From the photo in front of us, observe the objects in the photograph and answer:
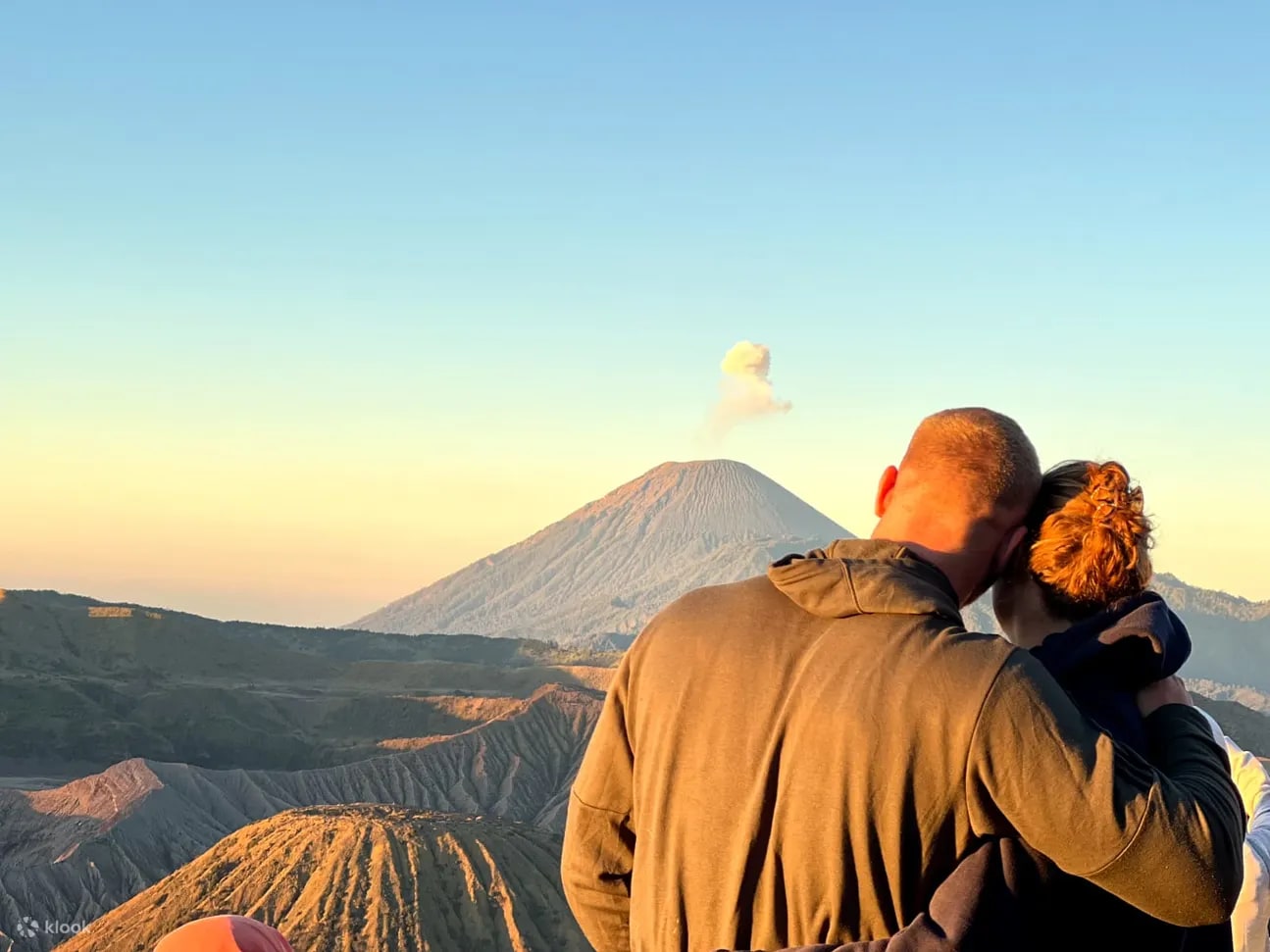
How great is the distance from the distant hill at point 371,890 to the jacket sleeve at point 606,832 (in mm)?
18688

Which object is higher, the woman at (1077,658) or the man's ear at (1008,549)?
the man's ear at (1008,549)

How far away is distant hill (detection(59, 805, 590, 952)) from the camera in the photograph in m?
20.5

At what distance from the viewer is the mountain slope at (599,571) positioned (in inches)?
6073

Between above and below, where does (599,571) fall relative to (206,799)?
below

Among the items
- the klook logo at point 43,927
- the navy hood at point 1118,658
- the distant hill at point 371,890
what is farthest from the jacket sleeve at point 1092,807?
the klook logo at point 43,927

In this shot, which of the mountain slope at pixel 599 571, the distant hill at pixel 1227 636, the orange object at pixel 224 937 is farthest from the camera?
the mountain slope at pixel 599 571

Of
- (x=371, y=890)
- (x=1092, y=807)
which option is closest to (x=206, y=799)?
(x=371, y=890)

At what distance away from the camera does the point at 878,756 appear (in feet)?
6.79

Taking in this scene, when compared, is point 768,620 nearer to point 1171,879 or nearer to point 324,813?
point 1171,879

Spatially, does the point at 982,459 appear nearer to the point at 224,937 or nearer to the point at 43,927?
the point at 224,937

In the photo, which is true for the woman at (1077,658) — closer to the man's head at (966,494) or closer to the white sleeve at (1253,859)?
the man's head at (966,494)

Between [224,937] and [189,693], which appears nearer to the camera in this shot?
[224,937]

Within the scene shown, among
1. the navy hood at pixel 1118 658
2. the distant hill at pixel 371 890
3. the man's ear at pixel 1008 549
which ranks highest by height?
the man's ear at pixel 1008 549

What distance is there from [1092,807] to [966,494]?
592 millimetres
